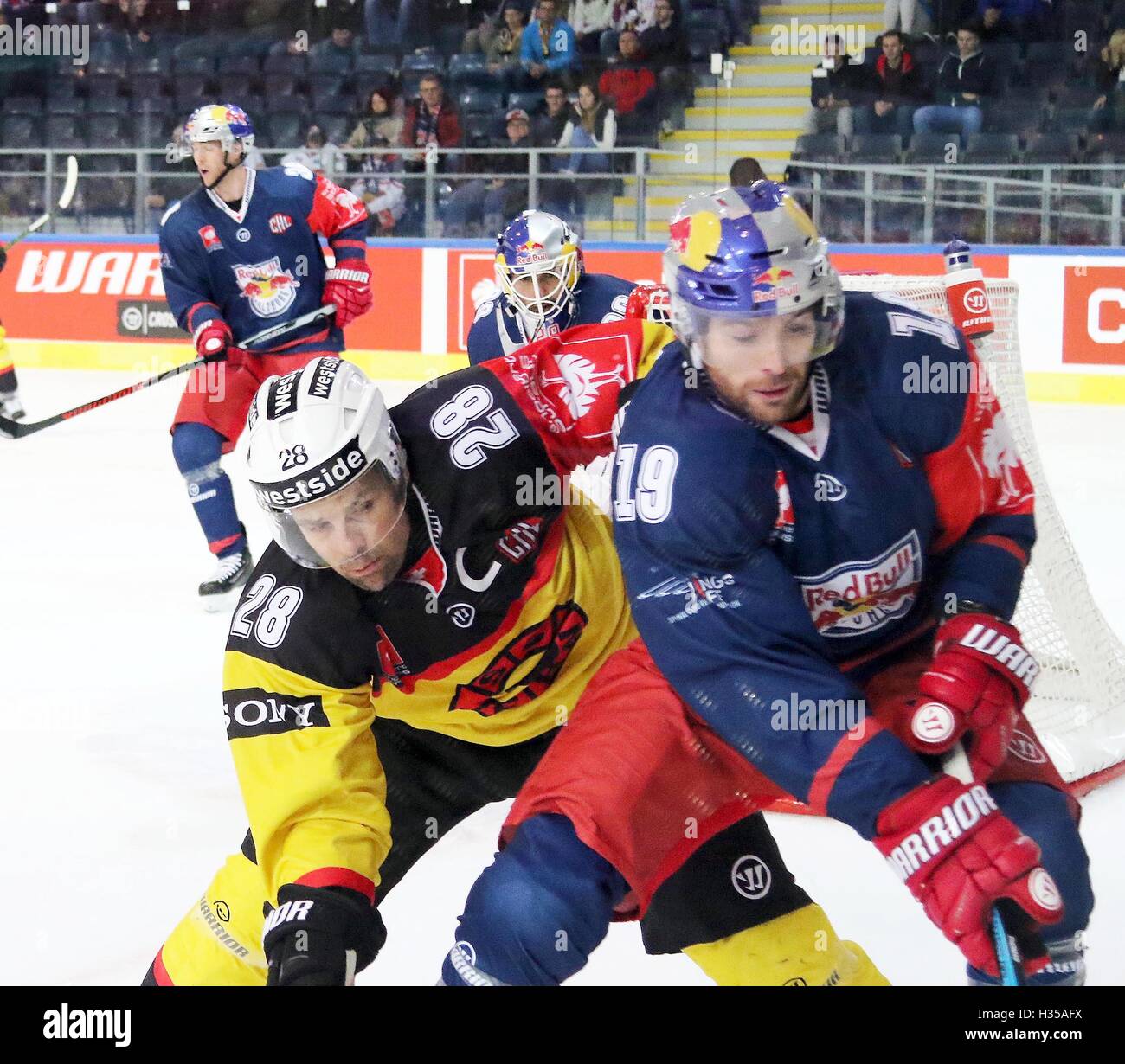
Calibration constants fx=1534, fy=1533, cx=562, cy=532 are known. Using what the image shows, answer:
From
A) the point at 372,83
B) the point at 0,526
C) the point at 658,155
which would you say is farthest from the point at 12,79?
the point at 0,526

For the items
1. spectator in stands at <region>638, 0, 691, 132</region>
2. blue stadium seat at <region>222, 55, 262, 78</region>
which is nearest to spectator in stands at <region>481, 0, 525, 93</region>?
spectator in stands at <region>638, 0, 691, 132</region>

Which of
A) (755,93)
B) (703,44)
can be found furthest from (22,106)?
(755,93)

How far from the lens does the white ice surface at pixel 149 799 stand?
242 cm

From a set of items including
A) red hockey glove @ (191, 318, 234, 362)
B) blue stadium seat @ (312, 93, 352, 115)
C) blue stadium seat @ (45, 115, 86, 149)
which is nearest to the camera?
red hockey glove @ (191, 318, 234, 362)

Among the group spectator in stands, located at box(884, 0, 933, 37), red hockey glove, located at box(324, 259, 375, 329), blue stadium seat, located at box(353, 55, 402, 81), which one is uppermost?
spectator in stands, located at box(884, 0, 933, 37)

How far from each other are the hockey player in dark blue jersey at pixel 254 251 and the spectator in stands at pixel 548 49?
17.7 ft

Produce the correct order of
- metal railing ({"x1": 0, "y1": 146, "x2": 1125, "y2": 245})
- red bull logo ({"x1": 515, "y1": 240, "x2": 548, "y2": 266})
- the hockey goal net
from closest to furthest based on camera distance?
the hockey goal net, red bull logo ({"x1": 515, "y1": 240, "x2": 548, "y2": 266}), metal railing ({"x1": 0, "y1": 146, "x2": 1125, "y2": 245})

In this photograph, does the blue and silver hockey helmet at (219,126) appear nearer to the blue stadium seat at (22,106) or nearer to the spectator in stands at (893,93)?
the spectator in stands at (893,93)

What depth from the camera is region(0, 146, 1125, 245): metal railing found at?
7852mm

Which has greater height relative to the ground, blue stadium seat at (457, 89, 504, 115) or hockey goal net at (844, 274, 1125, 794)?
blue stadium seat at (457, 89, 504, 115)

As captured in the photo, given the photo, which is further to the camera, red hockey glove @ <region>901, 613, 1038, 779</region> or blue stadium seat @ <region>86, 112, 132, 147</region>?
blue stadium seat @ <region>86, 112, 132, 147</region>

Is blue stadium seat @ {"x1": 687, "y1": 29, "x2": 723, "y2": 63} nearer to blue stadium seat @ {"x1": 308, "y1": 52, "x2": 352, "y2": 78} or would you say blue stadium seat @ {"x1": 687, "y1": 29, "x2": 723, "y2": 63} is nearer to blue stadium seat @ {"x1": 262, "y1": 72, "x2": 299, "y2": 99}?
blue stadium seat @ {"x1": 308, "y1": 52, "x2": 352, "y2": 78}

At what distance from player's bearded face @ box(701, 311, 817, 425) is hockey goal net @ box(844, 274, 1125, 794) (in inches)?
56.9

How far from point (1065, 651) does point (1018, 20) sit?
6.89 m
